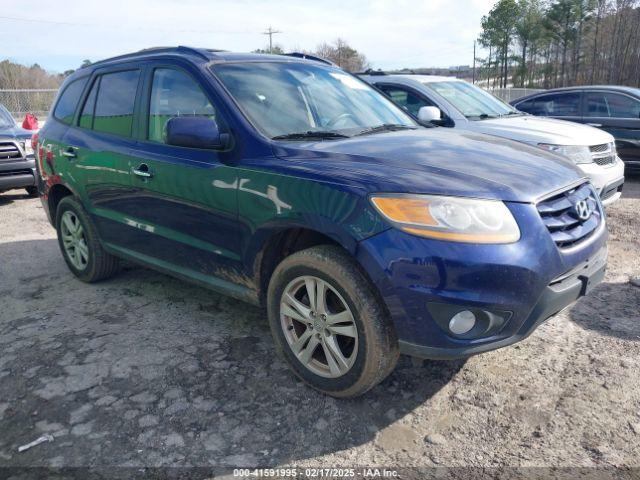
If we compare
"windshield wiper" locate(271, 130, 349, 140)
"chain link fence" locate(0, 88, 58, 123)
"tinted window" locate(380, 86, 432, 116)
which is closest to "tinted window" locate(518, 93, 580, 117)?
"tinted window" locate(380, 86, 432, 116)

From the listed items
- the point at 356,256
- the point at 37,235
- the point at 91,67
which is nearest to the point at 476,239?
the point at 356,256

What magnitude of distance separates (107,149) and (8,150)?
5.30m

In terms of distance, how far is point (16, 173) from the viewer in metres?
8.11

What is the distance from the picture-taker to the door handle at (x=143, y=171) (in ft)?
11.5

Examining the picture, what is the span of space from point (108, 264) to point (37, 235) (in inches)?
98.7

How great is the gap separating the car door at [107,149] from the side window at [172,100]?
0.21 m

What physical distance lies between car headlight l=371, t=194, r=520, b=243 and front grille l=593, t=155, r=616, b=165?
14.5 feet

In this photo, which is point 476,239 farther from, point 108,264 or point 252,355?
point 108,264

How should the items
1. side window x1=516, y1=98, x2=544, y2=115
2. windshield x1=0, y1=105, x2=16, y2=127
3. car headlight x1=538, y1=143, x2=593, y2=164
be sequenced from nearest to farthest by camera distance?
car headlight x1=538, y1=143, x2=593, y2=164 < windshield x1=0, y1=105, x2=16, y2=127 < side window x1=516, y1=98, x2=544, y2=115

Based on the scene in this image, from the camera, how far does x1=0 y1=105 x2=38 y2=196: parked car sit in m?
7.98

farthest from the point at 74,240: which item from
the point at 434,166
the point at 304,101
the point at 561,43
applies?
the point at 561,43

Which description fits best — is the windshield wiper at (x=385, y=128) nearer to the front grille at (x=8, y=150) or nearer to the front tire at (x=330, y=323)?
the front tire at (x=330, y=323)

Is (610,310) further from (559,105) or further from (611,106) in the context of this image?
(559,105)

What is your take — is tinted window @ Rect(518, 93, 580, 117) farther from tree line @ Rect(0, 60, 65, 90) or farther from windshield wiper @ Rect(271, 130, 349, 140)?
tree line @ Rect(0, 60, 65, 90)
